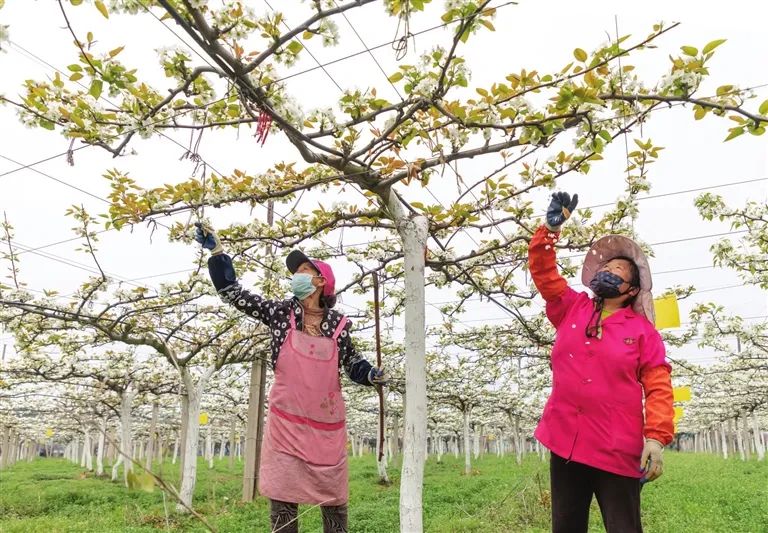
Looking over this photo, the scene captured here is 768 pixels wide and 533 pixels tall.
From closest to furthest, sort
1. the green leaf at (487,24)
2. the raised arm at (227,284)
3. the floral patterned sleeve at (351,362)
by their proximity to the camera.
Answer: the green leaf at (487,24)
the raised arm at (227,284)
the floral patterned sleeve at (351,362)

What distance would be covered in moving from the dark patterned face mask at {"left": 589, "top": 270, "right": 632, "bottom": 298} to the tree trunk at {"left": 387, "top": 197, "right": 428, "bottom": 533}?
1021 millimetres

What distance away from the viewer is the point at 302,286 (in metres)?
2.87

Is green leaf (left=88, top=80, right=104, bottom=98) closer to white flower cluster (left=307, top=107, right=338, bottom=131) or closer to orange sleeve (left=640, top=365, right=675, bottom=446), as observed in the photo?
white flower cluster (left=307, top=107, right=338, bottom=131)

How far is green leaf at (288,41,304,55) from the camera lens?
2.28m

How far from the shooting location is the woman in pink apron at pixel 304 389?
2648 mm

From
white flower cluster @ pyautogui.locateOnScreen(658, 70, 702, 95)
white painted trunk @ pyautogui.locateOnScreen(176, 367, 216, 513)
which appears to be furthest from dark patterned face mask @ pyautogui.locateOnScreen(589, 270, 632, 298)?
white painted trunk @ pyautogui.locateOnScreen(176, 367, 216, 513)

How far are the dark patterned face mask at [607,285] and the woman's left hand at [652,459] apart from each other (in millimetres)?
653

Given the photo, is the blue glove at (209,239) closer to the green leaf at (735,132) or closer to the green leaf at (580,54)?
the green leaf at (580,54)

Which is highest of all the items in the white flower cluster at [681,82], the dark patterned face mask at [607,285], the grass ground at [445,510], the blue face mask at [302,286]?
the white flower cluster at [681,82]

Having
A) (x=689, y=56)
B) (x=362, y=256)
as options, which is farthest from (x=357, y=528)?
(x=689, y=56)

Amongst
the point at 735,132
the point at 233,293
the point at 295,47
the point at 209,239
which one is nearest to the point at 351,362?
the point at 233,293

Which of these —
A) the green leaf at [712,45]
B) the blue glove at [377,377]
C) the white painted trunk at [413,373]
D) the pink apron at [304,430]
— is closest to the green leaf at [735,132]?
the green leaf at [712,45]

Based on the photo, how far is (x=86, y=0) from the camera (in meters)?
1.89

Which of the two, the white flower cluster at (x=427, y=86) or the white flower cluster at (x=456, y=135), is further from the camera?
the white flower cluster at (x=456, y=135)
